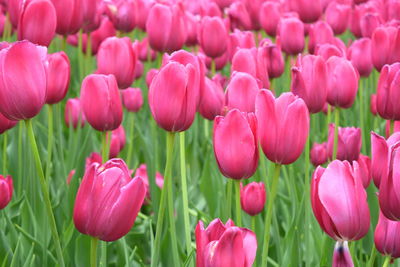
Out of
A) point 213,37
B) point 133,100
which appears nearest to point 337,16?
point 213,37

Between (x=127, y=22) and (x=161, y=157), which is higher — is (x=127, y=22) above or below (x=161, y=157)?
above

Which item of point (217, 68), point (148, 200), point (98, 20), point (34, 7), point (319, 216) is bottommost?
point (148, 200)

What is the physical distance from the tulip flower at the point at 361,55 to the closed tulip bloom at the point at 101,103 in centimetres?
110

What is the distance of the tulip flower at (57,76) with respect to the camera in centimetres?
168

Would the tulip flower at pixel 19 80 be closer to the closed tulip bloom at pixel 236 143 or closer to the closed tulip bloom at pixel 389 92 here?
the closed tulip bloom at pixel 236 143

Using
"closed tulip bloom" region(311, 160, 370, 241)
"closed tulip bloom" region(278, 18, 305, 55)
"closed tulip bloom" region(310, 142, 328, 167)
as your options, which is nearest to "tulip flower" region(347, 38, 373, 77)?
"closed tulip bloom" region(278, 18, 305, 55)

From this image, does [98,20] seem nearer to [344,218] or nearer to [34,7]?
[34,7]

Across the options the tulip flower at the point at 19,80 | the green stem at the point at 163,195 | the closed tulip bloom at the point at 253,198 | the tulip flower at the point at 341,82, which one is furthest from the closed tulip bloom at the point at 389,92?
the tulip flower at the point at 19,80

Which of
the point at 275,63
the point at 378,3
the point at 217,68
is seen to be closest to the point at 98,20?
the point at 217,68

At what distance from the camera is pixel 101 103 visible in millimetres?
1564

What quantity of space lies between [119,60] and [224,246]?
1.00m

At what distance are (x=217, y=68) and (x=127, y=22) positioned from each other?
0.43 metres

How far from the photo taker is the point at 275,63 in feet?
6.94

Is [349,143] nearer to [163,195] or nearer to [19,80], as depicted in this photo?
[163,195]
